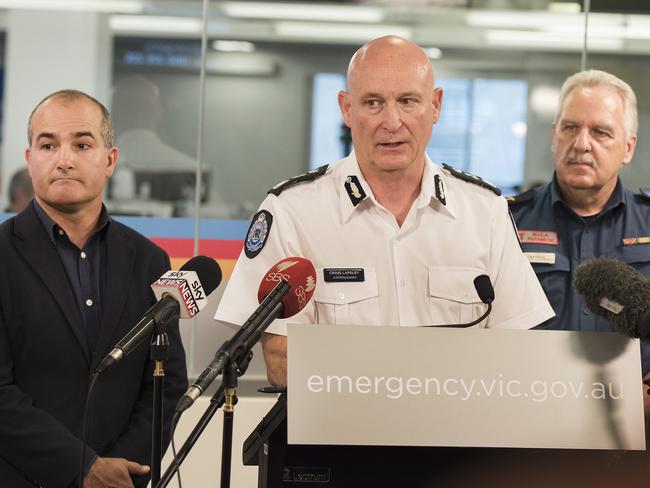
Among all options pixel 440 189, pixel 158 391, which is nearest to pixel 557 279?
pixel 440 189

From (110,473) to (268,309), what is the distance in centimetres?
94

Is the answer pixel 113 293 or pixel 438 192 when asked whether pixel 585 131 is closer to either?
pixel 438 192

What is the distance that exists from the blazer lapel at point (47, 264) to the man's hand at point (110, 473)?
0.28 meters

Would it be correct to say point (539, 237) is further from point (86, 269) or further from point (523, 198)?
point (86, 269)

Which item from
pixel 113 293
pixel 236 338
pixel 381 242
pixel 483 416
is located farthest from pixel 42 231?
pixel 483 416

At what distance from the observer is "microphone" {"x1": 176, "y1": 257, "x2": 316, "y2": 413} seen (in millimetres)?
1699

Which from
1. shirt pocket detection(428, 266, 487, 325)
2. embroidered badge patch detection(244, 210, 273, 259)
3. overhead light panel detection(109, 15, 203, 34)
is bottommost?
shirt pocket detection(428, 266, 487, 325)

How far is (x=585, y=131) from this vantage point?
10.4ft

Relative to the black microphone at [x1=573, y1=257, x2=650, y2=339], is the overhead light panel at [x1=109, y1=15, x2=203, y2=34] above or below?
above

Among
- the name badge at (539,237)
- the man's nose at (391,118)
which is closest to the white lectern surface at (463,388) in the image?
the man's nose at (391,118)

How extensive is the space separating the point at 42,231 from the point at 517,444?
1489 mm

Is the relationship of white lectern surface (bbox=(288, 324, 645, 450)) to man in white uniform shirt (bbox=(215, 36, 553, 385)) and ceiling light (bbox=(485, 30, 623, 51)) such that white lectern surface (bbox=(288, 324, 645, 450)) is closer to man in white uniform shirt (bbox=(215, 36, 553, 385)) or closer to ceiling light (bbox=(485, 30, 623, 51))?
man in white uniform shirt (bbox=(215, 36, 553, 385))

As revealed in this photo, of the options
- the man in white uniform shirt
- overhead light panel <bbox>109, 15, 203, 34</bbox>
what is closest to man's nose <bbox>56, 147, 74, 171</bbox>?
the man in white uniform shirt

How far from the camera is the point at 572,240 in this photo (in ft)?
10.3
